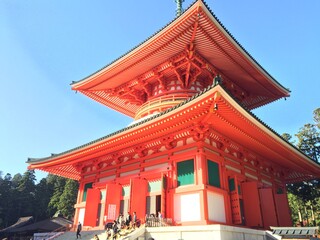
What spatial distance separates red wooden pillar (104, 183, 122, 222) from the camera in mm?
13472

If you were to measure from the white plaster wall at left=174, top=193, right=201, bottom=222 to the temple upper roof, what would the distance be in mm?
5962

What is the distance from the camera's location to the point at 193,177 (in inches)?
458

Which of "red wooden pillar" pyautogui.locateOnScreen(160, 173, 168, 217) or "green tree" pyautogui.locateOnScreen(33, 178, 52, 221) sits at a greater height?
"green tree" pyautogui.locateOnScreen(33, 178, 52, 221)

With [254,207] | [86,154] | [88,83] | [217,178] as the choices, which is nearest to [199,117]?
[217,178]

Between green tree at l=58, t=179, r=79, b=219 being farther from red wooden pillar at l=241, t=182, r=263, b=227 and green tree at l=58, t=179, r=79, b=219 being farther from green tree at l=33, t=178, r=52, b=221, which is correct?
red wooden pillar at l=241, t=182, r=263, b=227

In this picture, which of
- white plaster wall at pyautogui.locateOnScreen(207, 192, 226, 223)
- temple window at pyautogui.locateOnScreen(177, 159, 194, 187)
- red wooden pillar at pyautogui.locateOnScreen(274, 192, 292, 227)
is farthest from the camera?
red wooden pillar at pyautogui.locateOnScreen(274, 192, 292, 227)

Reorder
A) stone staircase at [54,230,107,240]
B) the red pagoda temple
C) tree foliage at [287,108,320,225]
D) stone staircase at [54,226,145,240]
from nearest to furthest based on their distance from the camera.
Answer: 1. stone staircase at [54,226,145,240]
2. the red pagoda temple
3. stone staircase at [54,230,107,240]
4. tree foliage at [287,108,320,225]

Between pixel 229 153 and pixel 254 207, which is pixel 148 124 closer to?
pixel 229 153

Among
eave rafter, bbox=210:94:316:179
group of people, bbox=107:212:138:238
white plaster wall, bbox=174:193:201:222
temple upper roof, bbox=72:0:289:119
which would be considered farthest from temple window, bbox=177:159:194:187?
temple upper roof, bbox=72:0:289:119

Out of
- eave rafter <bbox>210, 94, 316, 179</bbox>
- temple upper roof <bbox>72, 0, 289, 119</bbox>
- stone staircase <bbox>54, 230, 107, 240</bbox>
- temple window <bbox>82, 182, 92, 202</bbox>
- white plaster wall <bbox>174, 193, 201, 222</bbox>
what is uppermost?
temple upper roof <bbox>72, 0, 289, 119</bbox>

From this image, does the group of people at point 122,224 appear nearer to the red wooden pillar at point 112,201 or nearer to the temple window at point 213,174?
the red wooden pillar at point 112,201

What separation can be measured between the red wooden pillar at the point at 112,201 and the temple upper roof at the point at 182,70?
5142 millimetres

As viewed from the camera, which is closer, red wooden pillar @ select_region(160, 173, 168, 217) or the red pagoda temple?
the red pagoda temple

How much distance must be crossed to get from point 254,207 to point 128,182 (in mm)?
6552
